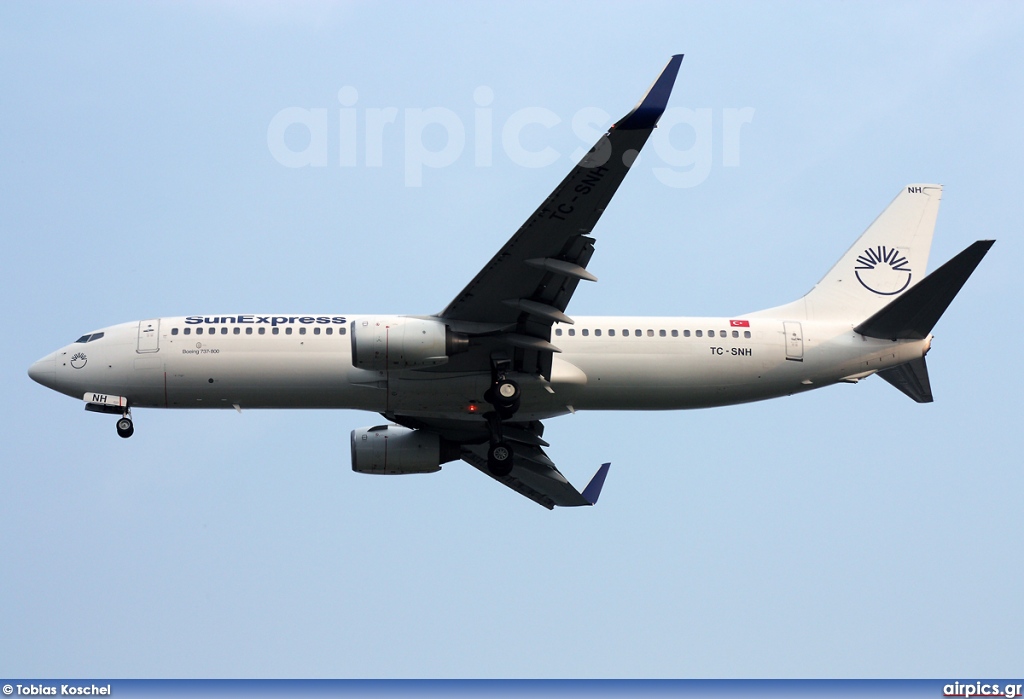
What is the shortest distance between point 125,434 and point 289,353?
6.10 metres

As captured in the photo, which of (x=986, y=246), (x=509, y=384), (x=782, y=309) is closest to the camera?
(x=986, y=246)

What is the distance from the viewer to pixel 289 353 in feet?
127

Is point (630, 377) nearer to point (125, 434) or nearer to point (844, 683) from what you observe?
point (844, 683)

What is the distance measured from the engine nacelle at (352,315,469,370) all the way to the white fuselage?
5.10ft

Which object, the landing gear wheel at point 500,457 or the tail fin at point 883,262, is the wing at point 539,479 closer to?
the landing gear wheel at point 500,457

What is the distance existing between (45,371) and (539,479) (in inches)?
685

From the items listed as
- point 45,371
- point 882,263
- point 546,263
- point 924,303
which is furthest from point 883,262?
point 45,371

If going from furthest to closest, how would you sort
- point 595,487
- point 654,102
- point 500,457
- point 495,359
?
Answer: point 595,487, point 500,457, point 495,359, point 654,102

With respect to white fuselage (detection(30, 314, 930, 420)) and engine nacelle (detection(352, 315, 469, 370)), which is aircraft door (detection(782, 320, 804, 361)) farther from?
engine nacelle (detection(352, 315, 469, 370))

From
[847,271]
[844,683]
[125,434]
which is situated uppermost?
[847,271]

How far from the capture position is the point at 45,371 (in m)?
41.0

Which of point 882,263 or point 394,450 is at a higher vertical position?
point 882,263

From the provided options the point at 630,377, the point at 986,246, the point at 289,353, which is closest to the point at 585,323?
the point at 630,377

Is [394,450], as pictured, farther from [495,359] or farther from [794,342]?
[794,342]
